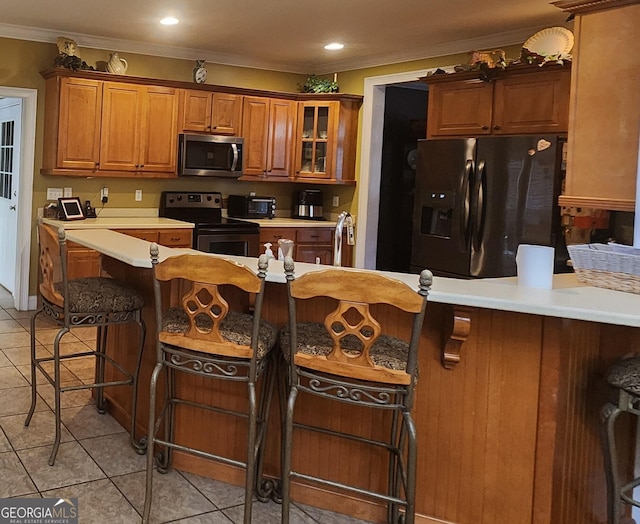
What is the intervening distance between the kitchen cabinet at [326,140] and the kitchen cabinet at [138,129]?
1312mm

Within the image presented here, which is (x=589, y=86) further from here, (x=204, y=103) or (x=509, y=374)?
(x=204, y=103)

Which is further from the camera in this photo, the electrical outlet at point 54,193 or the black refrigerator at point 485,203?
the electrical outlet at point 54,193

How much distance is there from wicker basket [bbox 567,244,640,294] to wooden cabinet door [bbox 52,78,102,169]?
4.49 m

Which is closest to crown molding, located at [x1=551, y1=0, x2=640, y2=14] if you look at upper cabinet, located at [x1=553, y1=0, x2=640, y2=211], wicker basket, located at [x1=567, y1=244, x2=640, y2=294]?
upper cabinet, located at [x1=553, y1=0, x2=640, y2=211]

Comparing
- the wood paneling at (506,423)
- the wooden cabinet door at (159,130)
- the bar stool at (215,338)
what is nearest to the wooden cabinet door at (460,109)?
the wooden cabinet door at (159,130)

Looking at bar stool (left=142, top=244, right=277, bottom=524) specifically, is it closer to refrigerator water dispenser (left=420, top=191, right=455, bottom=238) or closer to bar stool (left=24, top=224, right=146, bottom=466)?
bar stool (left=24, top=224, right=146, bottom=466)

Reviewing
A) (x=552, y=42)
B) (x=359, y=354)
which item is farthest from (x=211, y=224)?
(x=359, y=354)

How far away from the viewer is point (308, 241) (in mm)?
6602

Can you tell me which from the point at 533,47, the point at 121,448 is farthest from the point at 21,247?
the point at 533,47

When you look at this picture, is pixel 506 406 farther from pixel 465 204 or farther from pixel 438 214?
pixel 438 214

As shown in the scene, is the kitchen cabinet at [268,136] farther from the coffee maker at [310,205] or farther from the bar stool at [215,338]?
the bar stool at [215,338]

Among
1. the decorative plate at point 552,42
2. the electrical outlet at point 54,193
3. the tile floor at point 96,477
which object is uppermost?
the decorative plate at point 552,42

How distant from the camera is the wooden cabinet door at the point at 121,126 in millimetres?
5836

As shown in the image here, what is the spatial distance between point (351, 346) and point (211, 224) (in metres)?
3.95
